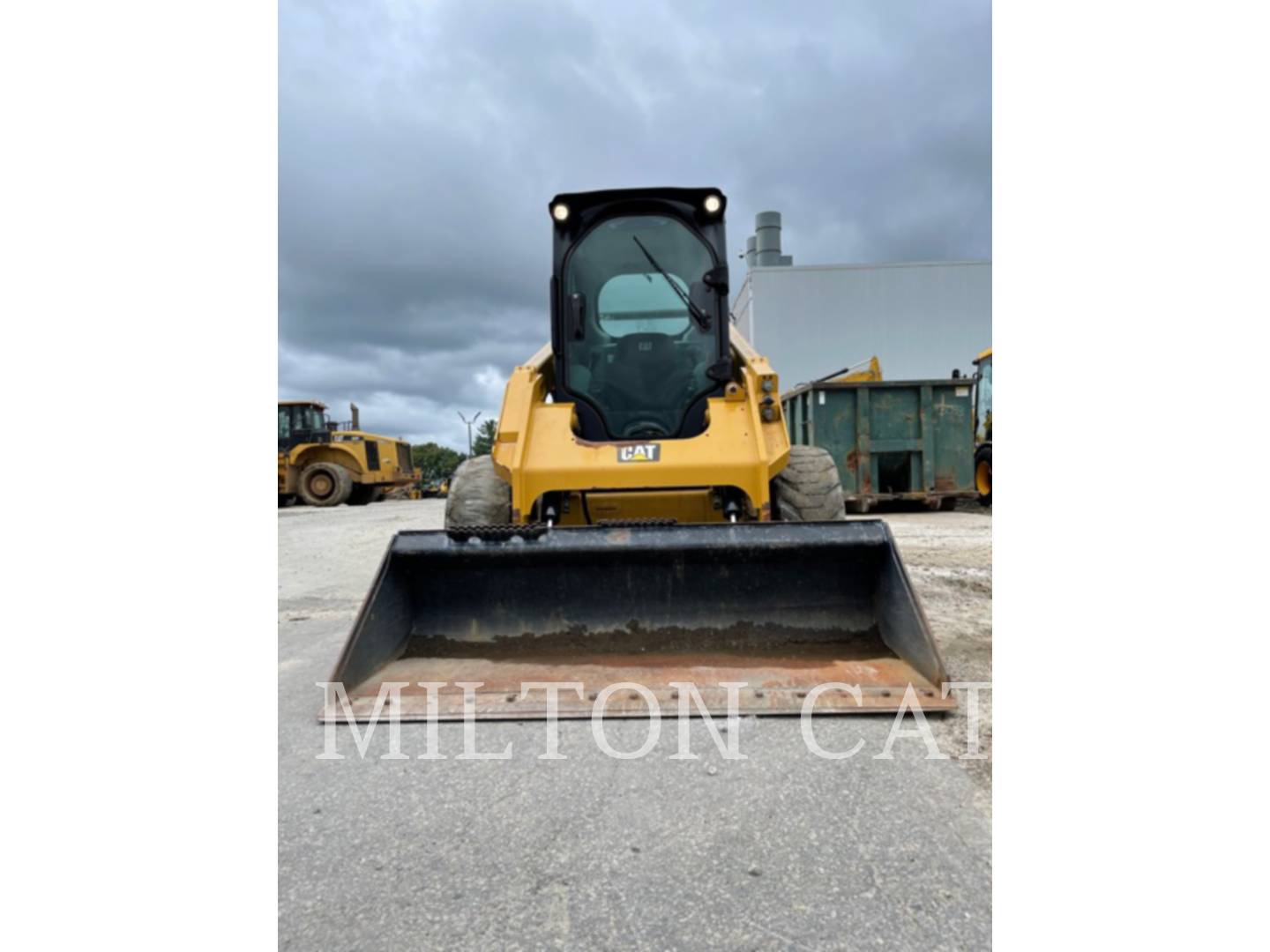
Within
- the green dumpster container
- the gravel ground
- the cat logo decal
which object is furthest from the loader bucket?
the green dumpster container

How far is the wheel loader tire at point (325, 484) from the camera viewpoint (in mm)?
17016

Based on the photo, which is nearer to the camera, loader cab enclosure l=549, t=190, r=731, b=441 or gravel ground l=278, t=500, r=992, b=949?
gravel ground l=278, t=500, r=992, b=949

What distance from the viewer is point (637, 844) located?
67.2 inches

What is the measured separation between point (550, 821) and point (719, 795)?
0.46 metres

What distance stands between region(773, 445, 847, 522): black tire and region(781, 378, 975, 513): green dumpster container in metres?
6.38

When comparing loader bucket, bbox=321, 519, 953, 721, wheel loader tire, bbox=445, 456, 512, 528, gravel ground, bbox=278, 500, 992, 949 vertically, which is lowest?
gravel ground, bbox=278, 500, 992, 949

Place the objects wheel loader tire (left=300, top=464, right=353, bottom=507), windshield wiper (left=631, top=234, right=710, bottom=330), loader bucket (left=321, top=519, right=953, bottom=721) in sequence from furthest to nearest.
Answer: wheel loader tire (left=300, top=464, right=353, bottom=507), windshield wiper (left=631, top=234, right=710, bottom=330), loader bucket (left=321, top=519, right=953, bottom=721)

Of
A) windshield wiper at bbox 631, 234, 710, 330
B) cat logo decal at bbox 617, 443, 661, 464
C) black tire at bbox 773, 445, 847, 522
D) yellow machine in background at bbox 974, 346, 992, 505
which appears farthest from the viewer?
yellow machine in background at bbox 974, 346, 992, 505

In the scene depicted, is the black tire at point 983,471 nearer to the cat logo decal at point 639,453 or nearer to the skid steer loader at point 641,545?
the skid steer loader at point 641,545

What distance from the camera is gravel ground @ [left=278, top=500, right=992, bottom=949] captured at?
1.42m

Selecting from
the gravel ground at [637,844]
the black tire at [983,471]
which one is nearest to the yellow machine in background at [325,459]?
the black tire at [983,471]

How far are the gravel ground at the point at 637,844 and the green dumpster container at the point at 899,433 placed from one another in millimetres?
7774

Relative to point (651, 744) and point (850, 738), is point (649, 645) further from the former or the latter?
point (850, 738)

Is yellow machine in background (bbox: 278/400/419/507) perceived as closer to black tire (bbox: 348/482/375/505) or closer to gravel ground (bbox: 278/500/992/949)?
black tire (bbox: 348/482/375/505)
